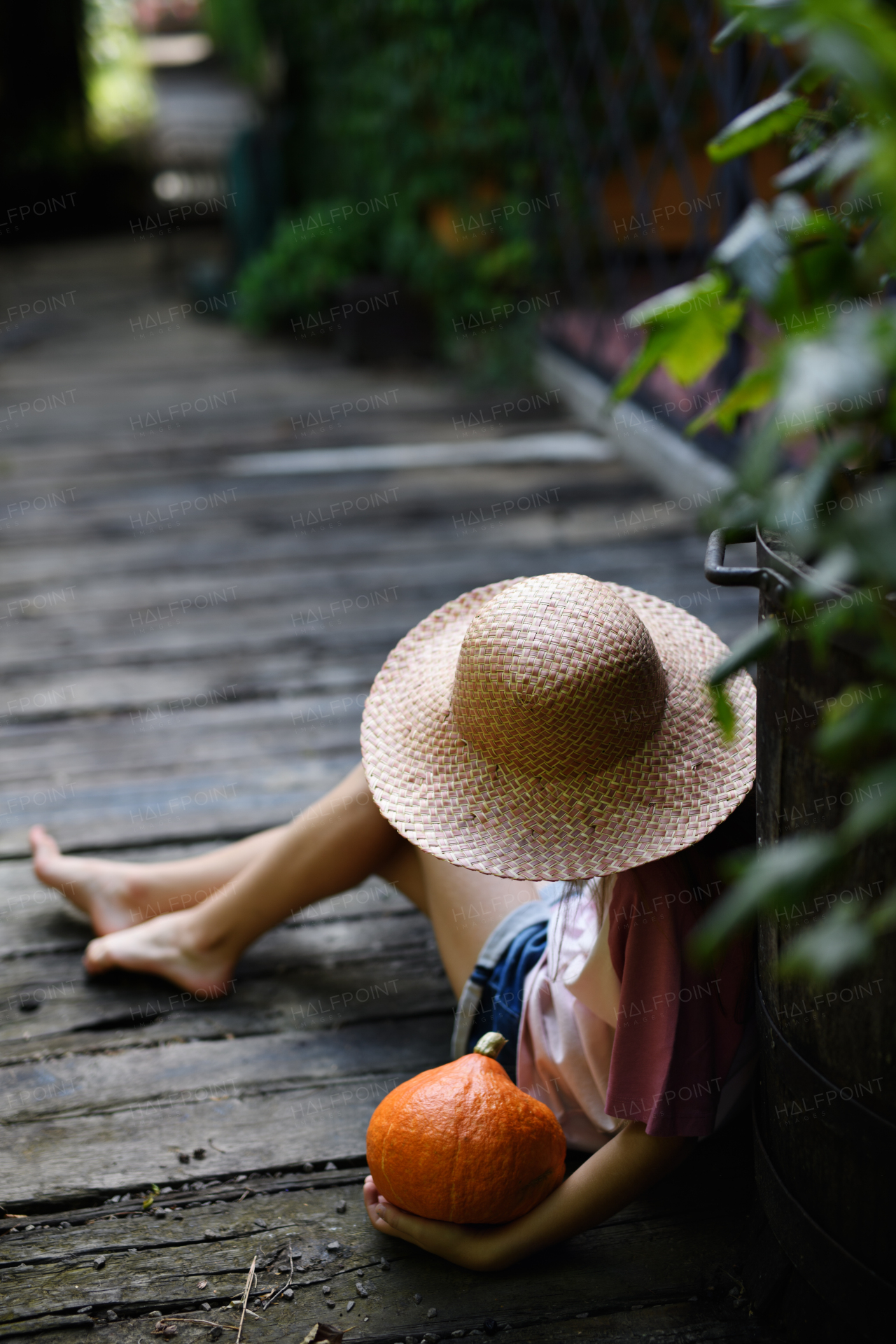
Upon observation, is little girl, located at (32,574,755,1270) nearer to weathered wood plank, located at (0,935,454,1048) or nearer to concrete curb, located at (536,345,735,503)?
weathered wood plank, located at (0,935,454,1048)

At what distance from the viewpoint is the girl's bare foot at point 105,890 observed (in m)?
1.83

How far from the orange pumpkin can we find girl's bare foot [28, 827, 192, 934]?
70cm

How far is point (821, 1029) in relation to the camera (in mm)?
1010

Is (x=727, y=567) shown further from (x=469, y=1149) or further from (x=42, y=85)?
(x=42, y=85)

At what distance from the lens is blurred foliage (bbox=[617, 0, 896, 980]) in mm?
569

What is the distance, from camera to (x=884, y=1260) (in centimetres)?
99

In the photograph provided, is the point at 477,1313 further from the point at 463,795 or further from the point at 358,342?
the point at 358,342

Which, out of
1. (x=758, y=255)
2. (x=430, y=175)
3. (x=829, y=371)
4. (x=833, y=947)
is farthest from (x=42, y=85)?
(x=833, y=947)

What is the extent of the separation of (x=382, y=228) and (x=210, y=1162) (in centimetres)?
556

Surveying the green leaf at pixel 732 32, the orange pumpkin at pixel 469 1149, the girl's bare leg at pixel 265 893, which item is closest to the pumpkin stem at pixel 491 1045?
the orange pumpkin at pixel 469 1149

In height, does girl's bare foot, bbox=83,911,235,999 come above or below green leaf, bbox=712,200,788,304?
below

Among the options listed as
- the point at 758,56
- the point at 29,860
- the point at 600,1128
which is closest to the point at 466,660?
the point at 600,1128

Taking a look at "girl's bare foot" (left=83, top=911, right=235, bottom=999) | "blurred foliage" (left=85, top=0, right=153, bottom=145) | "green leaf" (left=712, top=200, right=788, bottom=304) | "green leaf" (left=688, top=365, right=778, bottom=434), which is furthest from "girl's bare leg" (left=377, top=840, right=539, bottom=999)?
"blurred foliage" (left=85, top=0, right=153, bottom=145)

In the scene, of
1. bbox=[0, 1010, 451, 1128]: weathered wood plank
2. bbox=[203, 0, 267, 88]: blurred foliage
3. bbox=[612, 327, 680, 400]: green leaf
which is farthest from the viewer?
bbox=[203, 0, 267, 88]: blurred foliage
